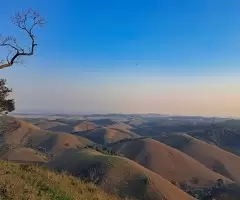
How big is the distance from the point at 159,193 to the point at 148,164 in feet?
166

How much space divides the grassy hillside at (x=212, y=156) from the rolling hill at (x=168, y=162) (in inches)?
399

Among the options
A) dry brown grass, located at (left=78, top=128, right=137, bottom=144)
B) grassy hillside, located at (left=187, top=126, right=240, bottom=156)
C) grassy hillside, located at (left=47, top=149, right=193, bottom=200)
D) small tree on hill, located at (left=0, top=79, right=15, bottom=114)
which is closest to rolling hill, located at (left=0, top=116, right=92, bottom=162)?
dry brown grass, located at (left=78, top=128, right=137, bottom=144)

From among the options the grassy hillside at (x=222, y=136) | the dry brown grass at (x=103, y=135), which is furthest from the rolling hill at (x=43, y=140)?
the grassy hillside at (x=222, y=136)

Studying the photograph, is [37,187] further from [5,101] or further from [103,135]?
[103,135]

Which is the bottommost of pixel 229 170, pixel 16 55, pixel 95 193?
pixel 229 170

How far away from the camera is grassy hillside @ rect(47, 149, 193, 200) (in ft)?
145

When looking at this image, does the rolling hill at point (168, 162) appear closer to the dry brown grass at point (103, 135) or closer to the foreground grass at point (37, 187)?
the dry brown grass at point (103, 135)

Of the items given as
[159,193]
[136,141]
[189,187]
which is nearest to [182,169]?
[189,187]

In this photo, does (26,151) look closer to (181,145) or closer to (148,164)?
(148,164)

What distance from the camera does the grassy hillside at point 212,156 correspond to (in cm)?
10405

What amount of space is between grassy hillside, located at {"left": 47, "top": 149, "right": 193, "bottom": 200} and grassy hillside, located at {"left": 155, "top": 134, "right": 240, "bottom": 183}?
151ft

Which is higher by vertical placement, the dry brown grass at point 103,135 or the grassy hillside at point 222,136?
the grassy hillside at point 222,136

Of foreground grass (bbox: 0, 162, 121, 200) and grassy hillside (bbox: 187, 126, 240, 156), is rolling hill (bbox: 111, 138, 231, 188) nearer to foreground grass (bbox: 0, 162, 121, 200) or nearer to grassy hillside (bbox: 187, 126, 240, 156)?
grassy hillside (bbox: 187, 126, 240, 156)

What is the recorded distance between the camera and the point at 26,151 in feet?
313
